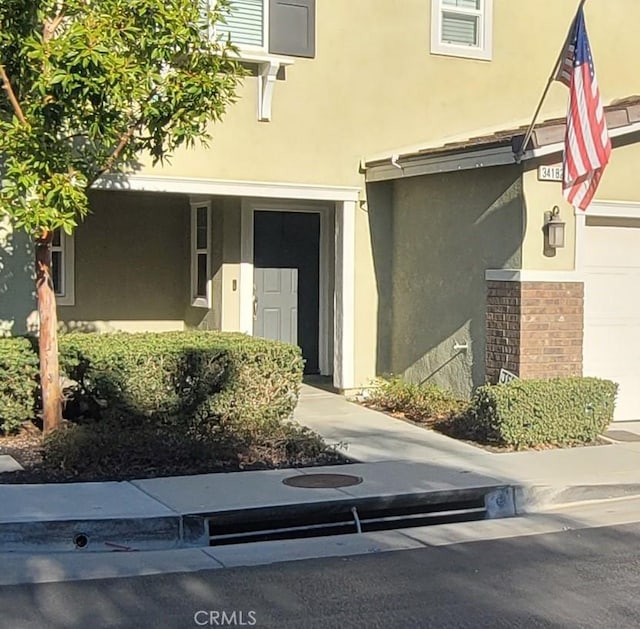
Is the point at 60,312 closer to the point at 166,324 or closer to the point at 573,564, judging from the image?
the point at 166,324

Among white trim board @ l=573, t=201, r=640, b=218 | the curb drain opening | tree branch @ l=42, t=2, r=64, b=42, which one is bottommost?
the curb drain opening

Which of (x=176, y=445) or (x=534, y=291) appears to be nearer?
(x=176, y=445)

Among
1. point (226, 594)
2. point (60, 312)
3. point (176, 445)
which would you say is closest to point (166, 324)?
point (60, 312)

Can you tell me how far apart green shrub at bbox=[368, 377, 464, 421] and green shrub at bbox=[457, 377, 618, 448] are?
0.92 meters

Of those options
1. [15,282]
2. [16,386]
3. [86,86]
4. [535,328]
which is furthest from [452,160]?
[16,386]

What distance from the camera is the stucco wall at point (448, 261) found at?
11055mm

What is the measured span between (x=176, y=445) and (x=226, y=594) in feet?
10.6

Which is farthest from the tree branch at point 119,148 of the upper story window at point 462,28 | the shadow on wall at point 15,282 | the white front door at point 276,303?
the upper story window at point 462,28

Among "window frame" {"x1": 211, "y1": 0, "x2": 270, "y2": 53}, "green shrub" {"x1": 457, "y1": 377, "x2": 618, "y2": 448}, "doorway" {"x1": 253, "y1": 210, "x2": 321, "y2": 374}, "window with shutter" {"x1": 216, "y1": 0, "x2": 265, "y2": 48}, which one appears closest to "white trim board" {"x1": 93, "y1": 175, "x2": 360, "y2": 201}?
"doorway" {"x1": 253, "y1": 210, "x2": 321, "y2": 374}

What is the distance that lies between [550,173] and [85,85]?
5.13 m

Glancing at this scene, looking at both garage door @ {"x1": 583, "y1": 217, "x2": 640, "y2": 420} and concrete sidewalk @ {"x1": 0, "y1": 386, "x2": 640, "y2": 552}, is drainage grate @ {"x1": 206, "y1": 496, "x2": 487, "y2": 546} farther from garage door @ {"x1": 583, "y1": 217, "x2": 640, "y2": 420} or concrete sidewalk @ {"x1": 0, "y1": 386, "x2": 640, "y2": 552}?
garage door @ {"x1": 583, "y1": 217, "x2": 640, "y2": 420}

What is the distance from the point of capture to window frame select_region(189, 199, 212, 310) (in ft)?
44.5

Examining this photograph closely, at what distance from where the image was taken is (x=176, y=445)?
8977 millimetres

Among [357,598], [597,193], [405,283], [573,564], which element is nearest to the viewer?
[357,598]
